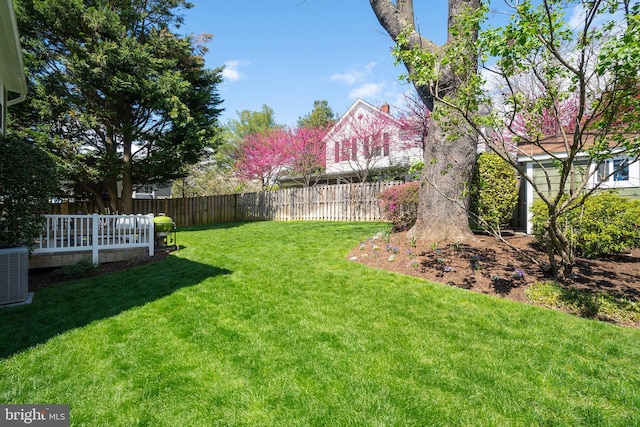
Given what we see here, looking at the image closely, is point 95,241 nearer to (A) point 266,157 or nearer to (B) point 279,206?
(B) point 279,206

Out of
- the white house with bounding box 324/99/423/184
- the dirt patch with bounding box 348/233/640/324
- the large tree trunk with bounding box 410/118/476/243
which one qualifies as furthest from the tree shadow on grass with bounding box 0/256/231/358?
the white house with bounding box 324/99/423/184

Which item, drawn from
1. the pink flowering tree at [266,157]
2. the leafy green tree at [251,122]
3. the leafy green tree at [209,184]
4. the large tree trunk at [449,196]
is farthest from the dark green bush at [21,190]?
the leafy green tree at [251,122]

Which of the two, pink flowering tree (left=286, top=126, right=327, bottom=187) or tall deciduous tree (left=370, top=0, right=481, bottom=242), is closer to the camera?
tall deciduous tree (left=370, top=0, right=481, bottom=242)

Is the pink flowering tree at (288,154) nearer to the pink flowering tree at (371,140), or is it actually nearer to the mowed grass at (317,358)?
the pink flowering tree at (371,140)

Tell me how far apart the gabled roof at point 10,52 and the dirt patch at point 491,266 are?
6544mm

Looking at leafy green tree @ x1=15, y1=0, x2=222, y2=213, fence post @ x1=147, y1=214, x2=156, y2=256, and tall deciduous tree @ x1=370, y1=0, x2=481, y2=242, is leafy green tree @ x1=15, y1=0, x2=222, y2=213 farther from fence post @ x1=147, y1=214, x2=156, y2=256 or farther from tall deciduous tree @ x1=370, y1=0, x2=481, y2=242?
tall deciduous tree @ x1=370, y1=0, x2=481, y2=242

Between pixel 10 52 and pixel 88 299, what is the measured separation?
4938mm

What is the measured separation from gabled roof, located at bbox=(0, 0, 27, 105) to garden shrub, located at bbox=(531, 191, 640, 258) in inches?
355

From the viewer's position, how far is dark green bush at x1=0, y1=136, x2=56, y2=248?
14.8ft

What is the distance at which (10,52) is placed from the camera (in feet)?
18.1

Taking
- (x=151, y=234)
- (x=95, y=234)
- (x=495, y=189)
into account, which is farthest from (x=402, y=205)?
(x=95, y=234)

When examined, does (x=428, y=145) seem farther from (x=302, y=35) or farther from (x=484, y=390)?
(x=302, y=35)

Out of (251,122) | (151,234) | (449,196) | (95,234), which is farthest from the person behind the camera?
(251,122)

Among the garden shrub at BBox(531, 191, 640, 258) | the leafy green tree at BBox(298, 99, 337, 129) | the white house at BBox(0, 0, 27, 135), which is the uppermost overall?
the leafy green tree at BBox(298, 99, 337, 129)
